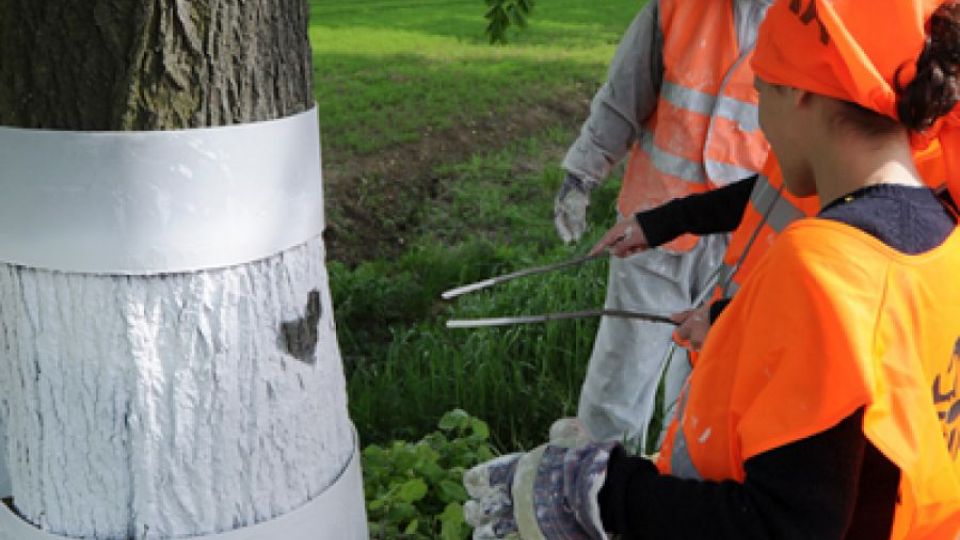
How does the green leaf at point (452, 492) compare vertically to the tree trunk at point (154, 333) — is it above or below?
below

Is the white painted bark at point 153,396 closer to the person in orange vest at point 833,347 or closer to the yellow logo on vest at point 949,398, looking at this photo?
the person in orange vest at point 833,347

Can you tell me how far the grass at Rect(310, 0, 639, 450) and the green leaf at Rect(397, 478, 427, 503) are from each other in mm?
850

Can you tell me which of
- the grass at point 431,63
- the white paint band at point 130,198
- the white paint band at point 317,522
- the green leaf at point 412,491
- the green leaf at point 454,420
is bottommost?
the green leaf at point 454,420

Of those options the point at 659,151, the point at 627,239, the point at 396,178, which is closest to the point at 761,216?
the point at 627,239

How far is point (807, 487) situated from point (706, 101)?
1898mm

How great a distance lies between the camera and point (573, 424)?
1.61 metres

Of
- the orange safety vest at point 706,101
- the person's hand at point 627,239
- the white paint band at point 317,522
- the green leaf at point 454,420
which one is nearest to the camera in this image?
the white paint band at point 317,522

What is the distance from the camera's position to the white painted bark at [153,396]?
4.72 ft

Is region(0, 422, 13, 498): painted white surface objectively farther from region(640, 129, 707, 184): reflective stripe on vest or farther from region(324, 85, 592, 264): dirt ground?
region(324, 85, 592, 264): dirt ground

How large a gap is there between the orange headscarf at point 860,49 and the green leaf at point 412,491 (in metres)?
1.59

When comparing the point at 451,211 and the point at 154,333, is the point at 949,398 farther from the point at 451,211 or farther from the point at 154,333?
the point at 451,211

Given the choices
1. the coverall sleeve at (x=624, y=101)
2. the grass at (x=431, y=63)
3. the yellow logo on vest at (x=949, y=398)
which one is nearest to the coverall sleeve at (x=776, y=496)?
the yellow logo on vest at (x=949, y=398)

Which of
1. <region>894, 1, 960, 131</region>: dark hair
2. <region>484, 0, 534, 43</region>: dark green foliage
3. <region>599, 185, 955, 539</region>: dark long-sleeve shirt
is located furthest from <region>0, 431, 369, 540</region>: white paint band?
<region>484, 0, 534, 43</region>: dark green foliage

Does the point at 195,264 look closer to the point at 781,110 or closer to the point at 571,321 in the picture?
the point at 781,110
